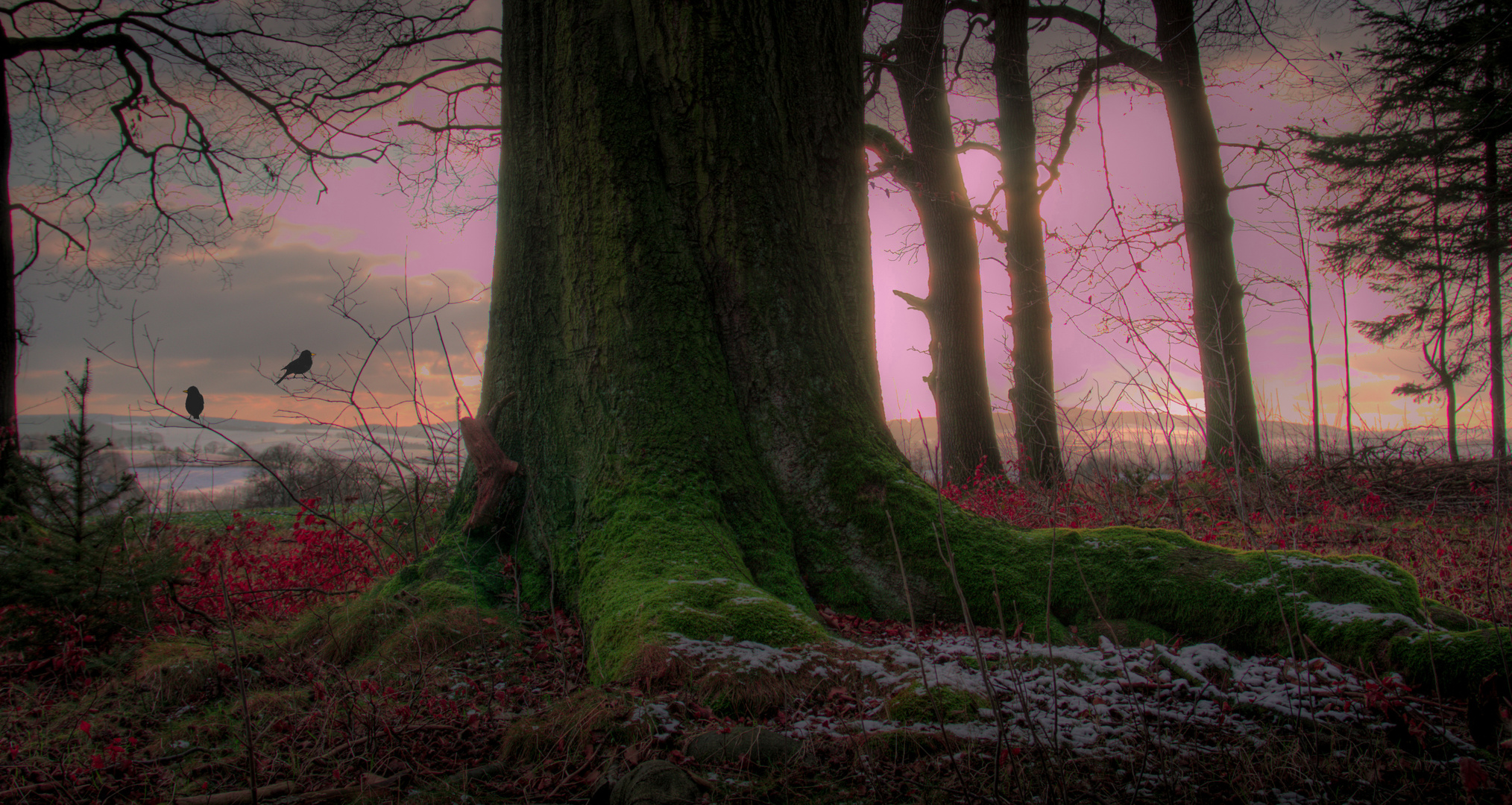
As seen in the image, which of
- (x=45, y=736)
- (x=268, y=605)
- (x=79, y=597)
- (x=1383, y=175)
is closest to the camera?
(x=45, y=736)

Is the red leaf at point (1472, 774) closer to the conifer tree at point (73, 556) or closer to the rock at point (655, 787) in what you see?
the rock at point (655, 787)

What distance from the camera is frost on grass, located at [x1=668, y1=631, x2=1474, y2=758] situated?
6.12 feet

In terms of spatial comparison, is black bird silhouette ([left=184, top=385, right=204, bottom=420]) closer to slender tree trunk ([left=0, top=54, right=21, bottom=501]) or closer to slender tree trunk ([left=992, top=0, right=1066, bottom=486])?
slender tree trunk ([left=0, top=54, right=21, bottom=501])

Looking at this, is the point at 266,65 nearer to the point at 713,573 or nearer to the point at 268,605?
the point at 268,605

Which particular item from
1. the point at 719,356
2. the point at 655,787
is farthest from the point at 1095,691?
the point at 719,356

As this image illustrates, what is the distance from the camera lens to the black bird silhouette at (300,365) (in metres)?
4.65

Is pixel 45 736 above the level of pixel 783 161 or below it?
below

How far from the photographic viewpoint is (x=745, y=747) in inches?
69.8

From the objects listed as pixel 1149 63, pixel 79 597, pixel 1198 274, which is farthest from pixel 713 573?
pixel 1149 63

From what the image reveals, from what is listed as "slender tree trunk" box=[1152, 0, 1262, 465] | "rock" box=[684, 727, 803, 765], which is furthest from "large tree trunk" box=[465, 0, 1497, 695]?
"slender tree trunk" box=[1152, 0, 1262, 465]

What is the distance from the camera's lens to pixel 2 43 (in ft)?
26.5

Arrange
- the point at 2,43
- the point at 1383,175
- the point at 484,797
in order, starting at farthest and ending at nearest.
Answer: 1. the point at 1383,175
2. the point at 2,43
3. the point at 484,797

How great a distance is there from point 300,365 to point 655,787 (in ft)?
15.6

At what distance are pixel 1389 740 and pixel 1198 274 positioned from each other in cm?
802
